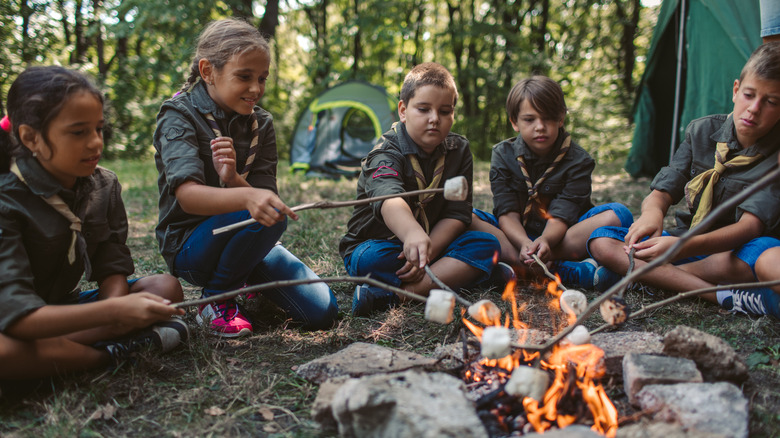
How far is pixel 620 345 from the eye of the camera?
1.91 m

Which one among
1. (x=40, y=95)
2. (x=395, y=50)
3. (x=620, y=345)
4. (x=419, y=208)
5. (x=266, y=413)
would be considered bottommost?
(x=266, y=413)

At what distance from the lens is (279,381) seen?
1.93m

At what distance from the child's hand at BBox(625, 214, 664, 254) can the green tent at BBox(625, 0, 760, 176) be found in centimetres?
310

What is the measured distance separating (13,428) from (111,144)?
14.3 m

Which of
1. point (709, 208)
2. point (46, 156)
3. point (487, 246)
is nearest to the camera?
point (46, 156)

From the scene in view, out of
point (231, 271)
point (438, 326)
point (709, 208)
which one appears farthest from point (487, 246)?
point (231, 271)

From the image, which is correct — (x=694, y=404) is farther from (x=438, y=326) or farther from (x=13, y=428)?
(x=13, y=428)

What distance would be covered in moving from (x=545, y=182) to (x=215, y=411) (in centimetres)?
227

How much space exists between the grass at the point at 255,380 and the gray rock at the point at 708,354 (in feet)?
0.34

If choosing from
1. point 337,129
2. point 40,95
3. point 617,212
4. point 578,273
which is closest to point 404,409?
point 40,95

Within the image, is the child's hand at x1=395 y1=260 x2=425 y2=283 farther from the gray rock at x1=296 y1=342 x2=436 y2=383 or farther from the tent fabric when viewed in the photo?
the tent fabric

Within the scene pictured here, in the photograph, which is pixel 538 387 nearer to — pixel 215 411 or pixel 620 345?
pixel 620 345

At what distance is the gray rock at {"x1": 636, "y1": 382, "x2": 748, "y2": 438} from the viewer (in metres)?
1.44

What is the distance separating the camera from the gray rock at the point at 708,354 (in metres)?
1.71
